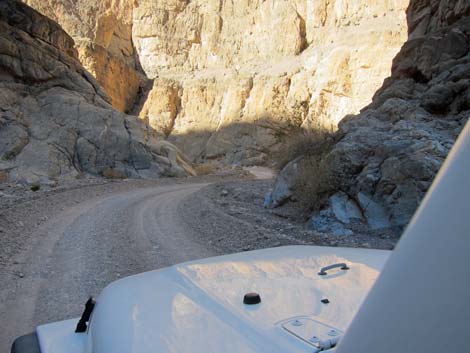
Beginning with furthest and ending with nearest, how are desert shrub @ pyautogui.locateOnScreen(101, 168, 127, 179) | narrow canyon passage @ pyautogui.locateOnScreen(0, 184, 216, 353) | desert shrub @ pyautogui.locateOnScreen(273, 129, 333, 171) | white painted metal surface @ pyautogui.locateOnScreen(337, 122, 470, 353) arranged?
desert shrub @ pyautogui.locateOnScreen(101, 168, 127, 179) < desert shrub @ pyautogui.locateOnScreen(273, 129, 333, 171) < narrow canyon passage @ pyautogui.locateOnScreen(0, 184, 216, 353) < white painted metal surface @ pyautogui.locateOnScreen(337, 122, 470, 353)

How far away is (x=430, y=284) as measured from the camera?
0.60m

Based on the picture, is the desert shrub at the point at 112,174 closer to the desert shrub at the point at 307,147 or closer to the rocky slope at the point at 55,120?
the rocky slope at the point at 55,120

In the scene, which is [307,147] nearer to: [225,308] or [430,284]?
[225,308]

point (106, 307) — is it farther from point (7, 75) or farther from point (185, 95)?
point (185, 95)

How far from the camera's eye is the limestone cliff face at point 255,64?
32.2 meters

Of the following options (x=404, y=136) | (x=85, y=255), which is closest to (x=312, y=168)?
(x=404, y=136)

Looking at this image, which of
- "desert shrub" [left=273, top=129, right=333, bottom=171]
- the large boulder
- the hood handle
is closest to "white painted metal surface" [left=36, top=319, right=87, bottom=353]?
the hood handle

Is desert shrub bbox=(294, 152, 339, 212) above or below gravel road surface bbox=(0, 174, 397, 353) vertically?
above

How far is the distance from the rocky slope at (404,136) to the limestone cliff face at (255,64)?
2055 centimetres

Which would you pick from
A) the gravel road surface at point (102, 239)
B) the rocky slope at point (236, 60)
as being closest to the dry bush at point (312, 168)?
the gravel road surface at point (102, 239)

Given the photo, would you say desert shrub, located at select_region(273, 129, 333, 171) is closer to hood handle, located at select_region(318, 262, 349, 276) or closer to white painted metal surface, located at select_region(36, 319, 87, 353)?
hood handle, located at select_region(318, 262, 349, 276)

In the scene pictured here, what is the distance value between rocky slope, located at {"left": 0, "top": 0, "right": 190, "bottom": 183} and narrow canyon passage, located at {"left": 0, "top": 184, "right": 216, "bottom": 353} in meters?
9.91

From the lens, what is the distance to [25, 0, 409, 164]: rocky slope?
107 feet

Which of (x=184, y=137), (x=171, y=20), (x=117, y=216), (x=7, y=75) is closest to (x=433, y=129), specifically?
(x=117, y=216)
